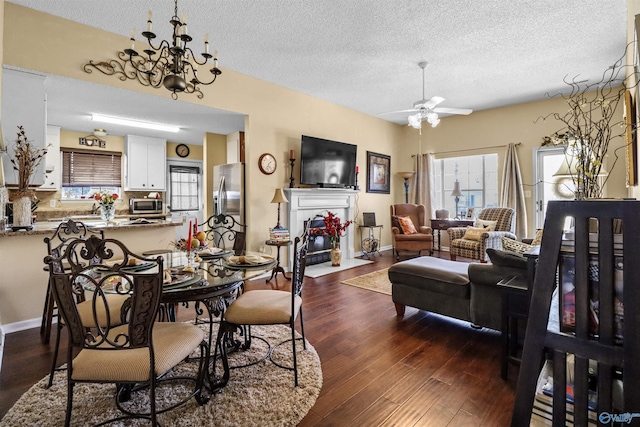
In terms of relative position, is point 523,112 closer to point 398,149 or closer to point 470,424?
point 398,149

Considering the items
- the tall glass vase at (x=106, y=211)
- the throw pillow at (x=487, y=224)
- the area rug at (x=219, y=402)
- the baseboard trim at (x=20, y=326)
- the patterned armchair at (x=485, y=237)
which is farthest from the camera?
the throw pillow at (x=487, y=224)

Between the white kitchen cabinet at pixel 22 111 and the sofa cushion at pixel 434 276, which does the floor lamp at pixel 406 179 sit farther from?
the white kitchen cabinet at pixel 22 111

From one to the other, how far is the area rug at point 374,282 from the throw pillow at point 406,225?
143 centimetres

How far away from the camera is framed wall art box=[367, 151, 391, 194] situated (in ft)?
22.4

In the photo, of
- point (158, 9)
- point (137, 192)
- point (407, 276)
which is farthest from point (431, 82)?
point (137, 192)

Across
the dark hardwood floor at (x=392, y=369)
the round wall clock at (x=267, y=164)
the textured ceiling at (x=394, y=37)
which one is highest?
the textured ceiling at (x=394, y=37)

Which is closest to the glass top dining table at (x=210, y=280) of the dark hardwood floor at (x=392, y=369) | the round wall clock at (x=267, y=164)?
the dark hardwood floor at (x=392, y=369)

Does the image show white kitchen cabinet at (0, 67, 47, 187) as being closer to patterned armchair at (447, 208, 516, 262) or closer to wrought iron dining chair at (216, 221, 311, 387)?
wrought iron dining chair at (216, 221, 311, 387)

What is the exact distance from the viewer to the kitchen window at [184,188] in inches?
280

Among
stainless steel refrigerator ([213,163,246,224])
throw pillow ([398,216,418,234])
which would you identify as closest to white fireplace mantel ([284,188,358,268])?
stainless steel refrigerator ([213,163,246,224])

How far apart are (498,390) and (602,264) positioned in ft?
4.40

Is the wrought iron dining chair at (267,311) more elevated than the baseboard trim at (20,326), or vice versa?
the wrought iron dining chair at (267,311)

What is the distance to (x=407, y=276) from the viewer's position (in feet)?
9.98

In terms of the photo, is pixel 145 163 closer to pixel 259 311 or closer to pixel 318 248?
pixel 318 248
